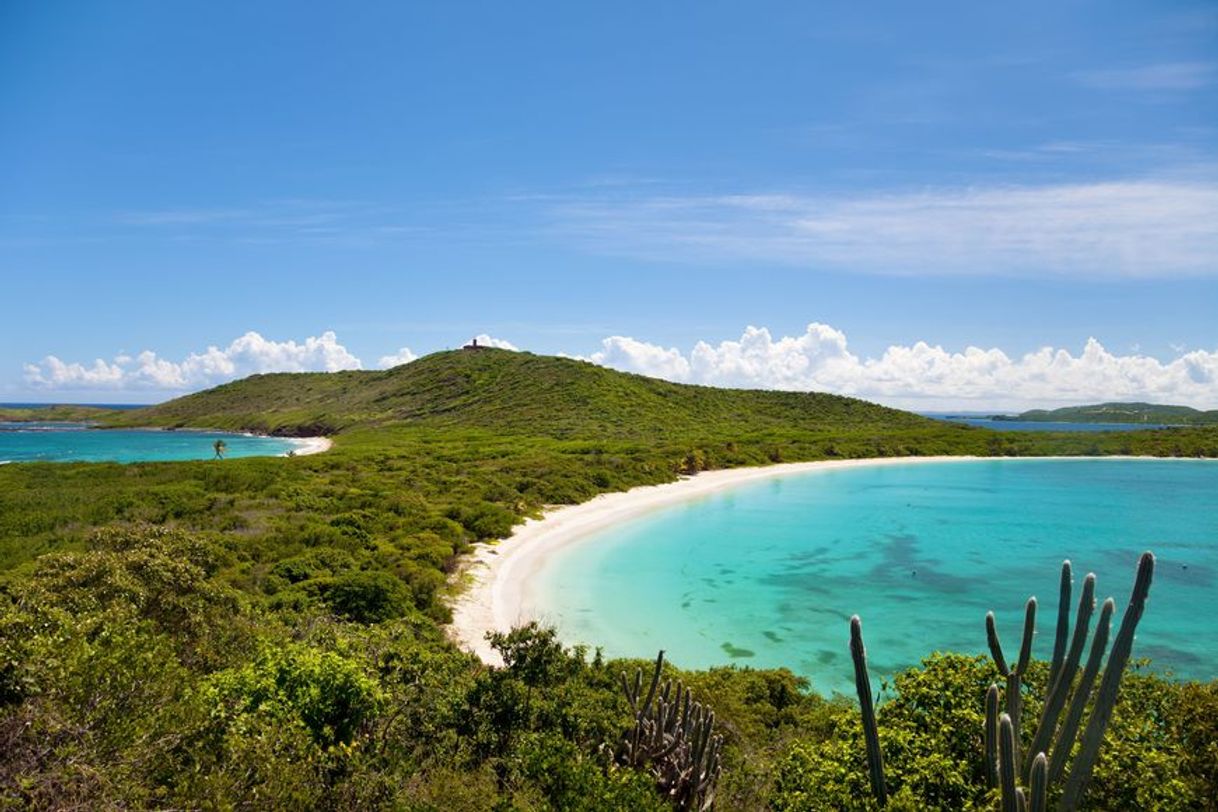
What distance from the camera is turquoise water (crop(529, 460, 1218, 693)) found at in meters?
25.2

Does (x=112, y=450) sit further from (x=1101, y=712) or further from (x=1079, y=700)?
(x=1101, y=712)

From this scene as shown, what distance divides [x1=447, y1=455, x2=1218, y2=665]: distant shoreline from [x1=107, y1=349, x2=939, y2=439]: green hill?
108 feet

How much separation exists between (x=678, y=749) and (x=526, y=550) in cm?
2470

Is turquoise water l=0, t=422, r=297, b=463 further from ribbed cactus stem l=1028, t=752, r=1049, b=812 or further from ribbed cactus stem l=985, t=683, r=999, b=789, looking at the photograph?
ribbed cactus stem l=1028, t=752, r=1049, b=812

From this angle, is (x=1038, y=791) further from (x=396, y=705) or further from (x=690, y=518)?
(x=690, y=518)

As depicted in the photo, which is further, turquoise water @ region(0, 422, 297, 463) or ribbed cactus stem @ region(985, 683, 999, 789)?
turquoise water @ region(0, 422, 297, 463)

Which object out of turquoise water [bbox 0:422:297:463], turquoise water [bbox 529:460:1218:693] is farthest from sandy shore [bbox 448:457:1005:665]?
turquoise water [bbox 0:422:297:463]

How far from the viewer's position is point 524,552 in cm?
3622

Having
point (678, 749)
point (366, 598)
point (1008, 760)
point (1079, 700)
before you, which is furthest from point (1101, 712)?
point (366, 598)

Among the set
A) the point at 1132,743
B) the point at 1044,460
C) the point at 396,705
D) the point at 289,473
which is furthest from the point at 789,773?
the point at 1044,460

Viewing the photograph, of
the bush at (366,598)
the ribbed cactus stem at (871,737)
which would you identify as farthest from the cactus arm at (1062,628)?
the bush at (366,598)

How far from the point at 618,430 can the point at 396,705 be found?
9007cm

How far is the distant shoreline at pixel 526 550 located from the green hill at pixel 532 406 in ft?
108

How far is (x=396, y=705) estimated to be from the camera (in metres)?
13.7
